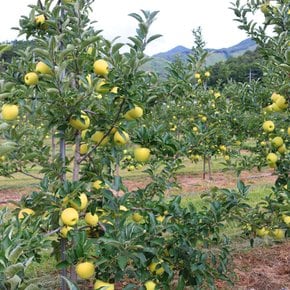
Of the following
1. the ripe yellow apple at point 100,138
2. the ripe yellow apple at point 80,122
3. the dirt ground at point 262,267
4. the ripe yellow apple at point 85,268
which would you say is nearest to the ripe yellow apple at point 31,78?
the ripe yellow apple at point 80,122

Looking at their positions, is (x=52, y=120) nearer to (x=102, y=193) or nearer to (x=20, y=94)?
(x=20, y=94)

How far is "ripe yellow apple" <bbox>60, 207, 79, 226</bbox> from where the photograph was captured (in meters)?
1.97

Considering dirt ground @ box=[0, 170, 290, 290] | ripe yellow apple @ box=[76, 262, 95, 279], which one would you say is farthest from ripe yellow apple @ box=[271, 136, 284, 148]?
ripe yellow apple @ box=[76, 262, 95, 279]

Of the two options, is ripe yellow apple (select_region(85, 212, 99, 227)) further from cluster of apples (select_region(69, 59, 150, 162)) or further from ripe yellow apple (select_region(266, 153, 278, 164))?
ripe yellow apple (select_region(266, 153, 278, 164))

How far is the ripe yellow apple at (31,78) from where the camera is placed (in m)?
2.07

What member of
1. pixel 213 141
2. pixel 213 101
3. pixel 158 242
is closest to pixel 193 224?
pixel 158 242

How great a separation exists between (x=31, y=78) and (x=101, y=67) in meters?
0.33

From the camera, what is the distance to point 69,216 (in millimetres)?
1971

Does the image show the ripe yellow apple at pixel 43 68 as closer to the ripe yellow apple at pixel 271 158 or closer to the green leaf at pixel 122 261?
the green leaf at pixel 122 261

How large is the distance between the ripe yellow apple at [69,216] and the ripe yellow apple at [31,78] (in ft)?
1.99

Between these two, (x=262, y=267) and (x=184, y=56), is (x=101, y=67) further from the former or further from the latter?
(x=184, y=56)

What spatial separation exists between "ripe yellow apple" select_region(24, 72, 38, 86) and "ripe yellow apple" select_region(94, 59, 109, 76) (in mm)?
282

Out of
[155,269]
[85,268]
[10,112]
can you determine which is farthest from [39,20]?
[155,269]

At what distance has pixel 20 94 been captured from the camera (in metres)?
2.15
